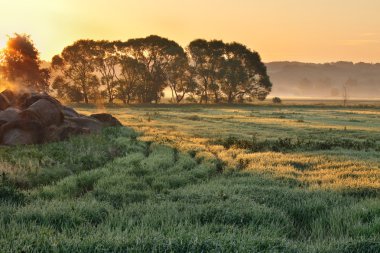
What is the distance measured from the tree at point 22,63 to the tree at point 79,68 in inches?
592

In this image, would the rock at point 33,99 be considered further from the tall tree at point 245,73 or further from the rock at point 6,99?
the tall tree at point 245,73

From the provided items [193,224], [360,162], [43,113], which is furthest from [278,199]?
[43,113]

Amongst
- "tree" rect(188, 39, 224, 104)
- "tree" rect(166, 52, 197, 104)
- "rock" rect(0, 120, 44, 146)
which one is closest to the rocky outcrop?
"rock" rect(0, 120, 44, 146)

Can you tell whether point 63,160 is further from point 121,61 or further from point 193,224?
point 121,61

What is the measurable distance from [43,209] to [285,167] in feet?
32.6

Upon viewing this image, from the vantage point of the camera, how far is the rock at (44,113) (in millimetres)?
25328

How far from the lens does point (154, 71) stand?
321ft

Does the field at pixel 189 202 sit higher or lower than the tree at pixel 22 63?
lower

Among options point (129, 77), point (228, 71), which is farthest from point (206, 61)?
point (129, 77)

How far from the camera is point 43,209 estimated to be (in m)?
8.87

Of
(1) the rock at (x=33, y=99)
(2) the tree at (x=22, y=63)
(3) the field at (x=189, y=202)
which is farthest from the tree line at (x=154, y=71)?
(3) the field at (x=189, y=202)

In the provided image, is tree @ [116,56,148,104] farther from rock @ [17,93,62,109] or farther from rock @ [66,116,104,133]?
rock @ [66,116,104,133]

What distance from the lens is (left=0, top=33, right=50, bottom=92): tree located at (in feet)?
252

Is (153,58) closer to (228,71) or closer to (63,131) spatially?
(228,71)
